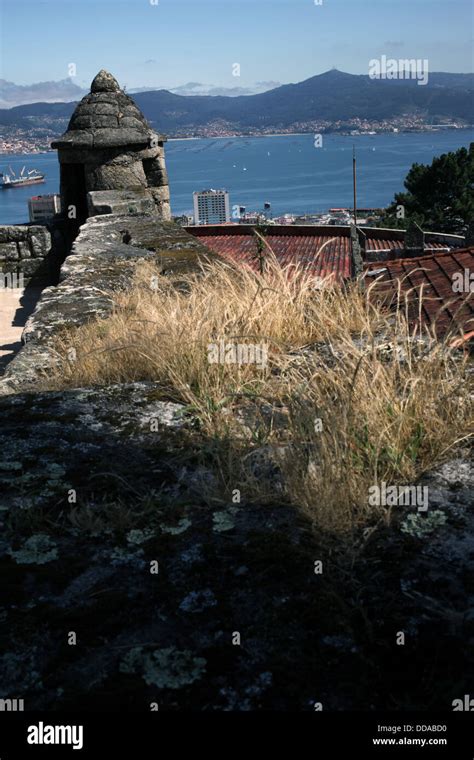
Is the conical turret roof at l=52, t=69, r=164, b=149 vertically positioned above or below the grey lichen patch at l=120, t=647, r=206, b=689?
above

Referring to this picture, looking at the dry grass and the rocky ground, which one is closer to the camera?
the rocky ground

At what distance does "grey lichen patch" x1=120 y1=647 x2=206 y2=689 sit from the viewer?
1.35 meters

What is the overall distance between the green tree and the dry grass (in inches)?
1705

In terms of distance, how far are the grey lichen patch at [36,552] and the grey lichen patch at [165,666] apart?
0.41m

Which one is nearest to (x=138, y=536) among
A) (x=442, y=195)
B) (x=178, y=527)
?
(x=178, y=527)

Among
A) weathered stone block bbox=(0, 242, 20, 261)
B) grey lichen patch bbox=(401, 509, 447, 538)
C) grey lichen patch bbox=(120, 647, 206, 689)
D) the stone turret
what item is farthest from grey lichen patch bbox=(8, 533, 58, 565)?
weathered stone block bbox=(0, 242, 20, 261)

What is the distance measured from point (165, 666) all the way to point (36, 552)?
1.71 ft

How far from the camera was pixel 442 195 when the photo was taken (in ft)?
154

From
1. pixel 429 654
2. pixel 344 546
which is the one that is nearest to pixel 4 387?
pixel 344 546

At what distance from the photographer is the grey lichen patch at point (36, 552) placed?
1.71 metres

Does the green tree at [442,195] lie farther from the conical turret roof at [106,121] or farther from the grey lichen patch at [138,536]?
the grey lichen patch at [138,536]

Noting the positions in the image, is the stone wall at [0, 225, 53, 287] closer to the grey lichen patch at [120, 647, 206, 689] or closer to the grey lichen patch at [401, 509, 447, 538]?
the grey lichen patch at [401, 509, 447, 538]

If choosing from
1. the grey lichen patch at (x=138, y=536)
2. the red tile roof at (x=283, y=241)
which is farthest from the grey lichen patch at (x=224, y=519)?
the red tile roof at (x=283, y=241)

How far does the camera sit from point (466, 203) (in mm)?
45625
